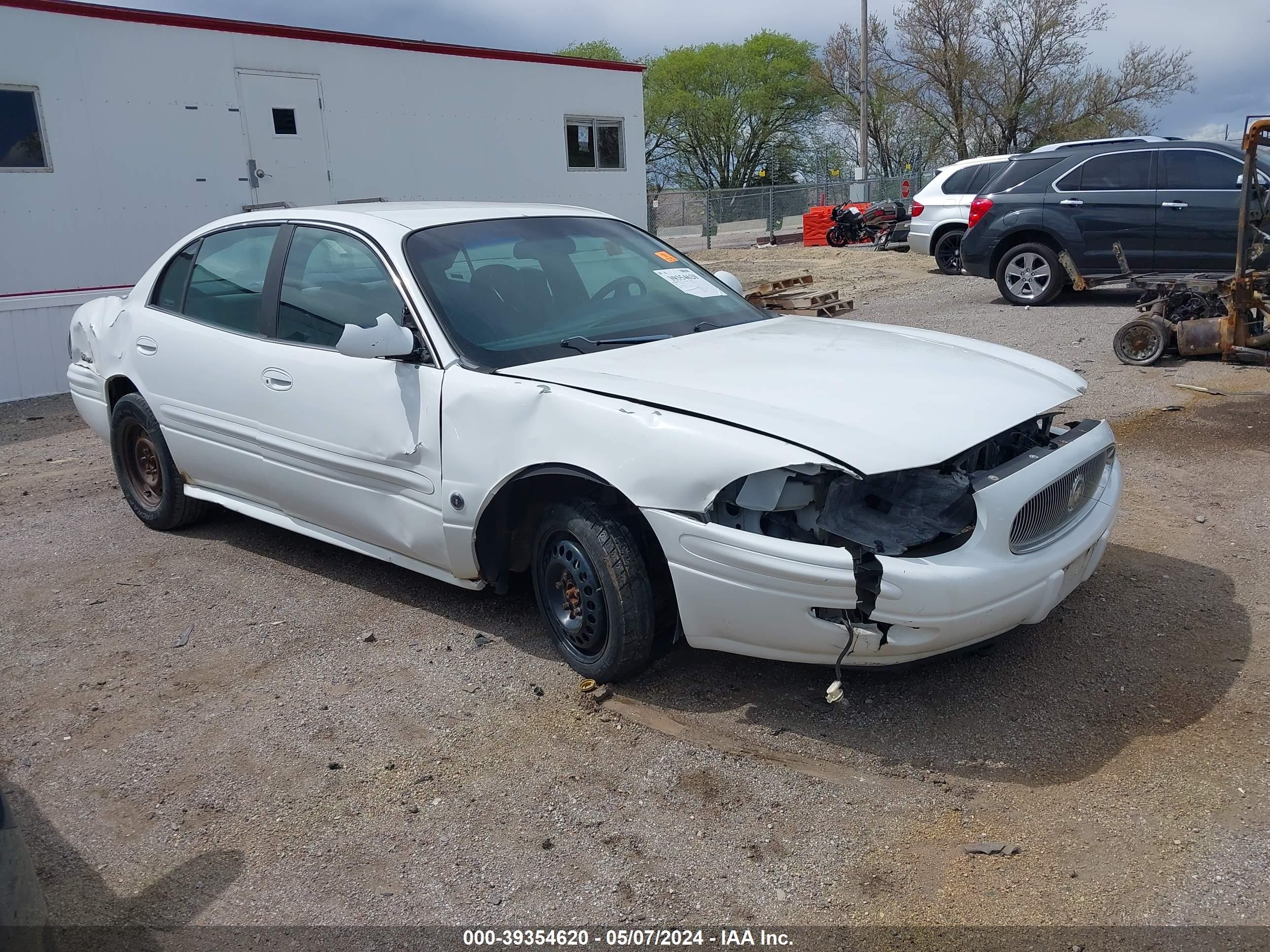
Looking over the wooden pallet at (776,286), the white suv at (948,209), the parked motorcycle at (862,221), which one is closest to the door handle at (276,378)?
the wooden pallet at (776,286)

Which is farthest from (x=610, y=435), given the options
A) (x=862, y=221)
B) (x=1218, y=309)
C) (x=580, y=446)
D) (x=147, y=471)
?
(x=862, y=221)

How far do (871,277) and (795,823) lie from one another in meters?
16.1

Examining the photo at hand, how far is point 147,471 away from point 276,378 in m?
1.65

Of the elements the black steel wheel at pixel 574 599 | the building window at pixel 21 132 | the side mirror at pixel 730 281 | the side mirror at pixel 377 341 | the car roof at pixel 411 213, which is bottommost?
the black steel wheel at pixel 574 599

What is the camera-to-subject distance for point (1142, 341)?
8.62 m

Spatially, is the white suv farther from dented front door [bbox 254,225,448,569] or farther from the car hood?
dented front door [bbox 254,225,448,569]

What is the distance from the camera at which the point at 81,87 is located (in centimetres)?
1106

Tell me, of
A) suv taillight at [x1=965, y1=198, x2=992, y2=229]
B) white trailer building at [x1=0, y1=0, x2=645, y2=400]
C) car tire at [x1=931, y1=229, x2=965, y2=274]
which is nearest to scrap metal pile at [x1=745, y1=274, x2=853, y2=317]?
suv taillight at [x1=965, y1=198, x2=992, y2=229]

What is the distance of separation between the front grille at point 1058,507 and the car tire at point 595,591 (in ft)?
3.87

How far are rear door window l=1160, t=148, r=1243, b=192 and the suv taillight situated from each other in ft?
5.81

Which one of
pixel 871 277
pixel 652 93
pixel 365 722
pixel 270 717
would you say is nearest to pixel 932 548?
pixel 365 722

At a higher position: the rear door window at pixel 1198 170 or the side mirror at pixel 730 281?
the rear door window at pixel 1198 170

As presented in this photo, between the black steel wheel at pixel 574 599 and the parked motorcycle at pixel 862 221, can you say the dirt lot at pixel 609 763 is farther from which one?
the parked motorcycle at pixel 862 221

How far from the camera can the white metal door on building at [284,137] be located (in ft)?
41.0
